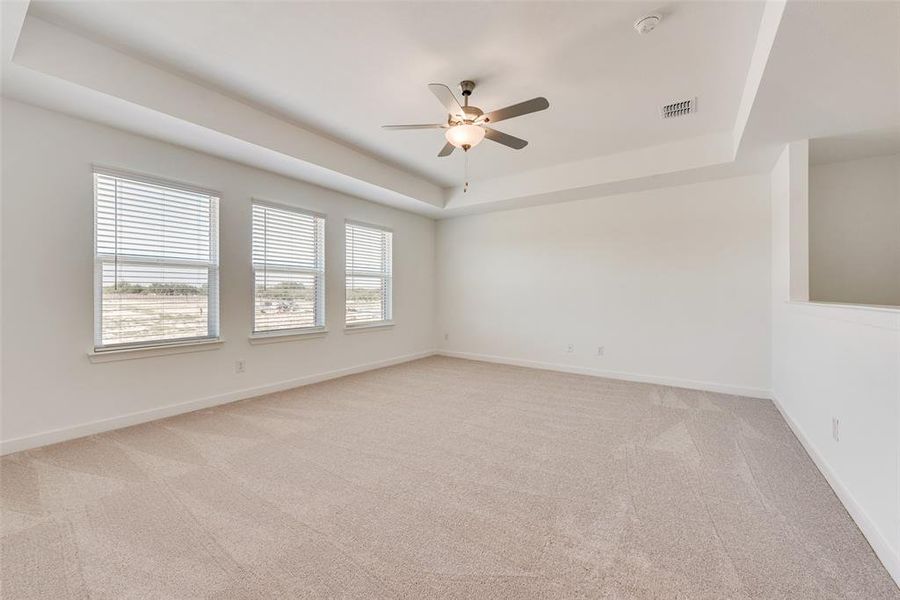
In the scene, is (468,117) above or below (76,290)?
above

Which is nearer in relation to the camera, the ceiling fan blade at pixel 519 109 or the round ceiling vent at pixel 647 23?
the round ceiling vent at pixel 647 23

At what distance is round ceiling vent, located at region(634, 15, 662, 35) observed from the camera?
215 cm

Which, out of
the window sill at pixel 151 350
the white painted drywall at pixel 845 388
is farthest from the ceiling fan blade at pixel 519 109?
the window sill at pixel 151 350

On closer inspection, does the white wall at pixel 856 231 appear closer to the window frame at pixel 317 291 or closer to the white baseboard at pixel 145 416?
the window frame at pixel 317 291

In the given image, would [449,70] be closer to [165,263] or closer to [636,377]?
[165,263]

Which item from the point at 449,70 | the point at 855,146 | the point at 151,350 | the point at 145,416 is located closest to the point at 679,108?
the point at 855,146

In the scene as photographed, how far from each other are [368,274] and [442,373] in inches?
72.3

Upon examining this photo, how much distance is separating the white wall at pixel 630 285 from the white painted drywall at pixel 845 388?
2.12 ft

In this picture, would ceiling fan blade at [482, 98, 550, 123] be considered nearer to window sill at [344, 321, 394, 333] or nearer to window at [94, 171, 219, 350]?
window at [94, 171, 219, 350]

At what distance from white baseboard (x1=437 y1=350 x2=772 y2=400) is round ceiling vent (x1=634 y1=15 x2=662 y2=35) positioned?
3.84 meters

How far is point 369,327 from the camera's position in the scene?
17.7 ft

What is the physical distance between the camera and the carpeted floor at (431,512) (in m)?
1.48

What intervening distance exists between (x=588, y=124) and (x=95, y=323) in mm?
4718

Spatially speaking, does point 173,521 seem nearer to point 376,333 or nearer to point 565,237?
point 376,333
